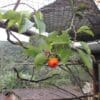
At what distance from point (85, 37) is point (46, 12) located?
0.45 m

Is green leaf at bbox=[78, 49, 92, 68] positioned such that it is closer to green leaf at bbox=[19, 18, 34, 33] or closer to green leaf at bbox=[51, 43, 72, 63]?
green leaf at bbox=[51, 43, 72, 63]

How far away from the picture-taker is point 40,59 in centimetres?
90

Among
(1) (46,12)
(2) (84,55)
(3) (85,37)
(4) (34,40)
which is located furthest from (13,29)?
(3) (85,37)

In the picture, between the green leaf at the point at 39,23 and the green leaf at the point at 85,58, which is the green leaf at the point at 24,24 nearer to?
the green leaf at the point at 39,23

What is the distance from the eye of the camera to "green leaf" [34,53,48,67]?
893 mm

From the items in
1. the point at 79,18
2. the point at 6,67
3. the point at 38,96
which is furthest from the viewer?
the point at 38,96

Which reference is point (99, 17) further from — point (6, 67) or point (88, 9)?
point (6, 67)

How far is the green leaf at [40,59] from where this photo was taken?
89cm

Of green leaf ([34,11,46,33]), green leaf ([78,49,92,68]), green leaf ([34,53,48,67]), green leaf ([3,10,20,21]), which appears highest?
green leaf ([3,10,20,21])

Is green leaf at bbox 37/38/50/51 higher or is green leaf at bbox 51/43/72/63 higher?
green leaf at bbox 37/38/50/51

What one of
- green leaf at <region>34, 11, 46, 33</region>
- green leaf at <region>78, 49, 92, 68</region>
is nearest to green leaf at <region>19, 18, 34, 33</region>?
green leaf at <region>34, 11, 46, 33</region>

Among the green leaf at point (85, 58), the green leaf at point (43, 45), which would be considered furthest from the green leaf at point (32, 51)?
the green leaf at point (85, 58)

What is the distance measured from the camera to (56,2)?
143 centimetres

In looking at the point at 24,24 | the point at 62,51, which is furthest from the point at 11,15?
the point at 62,51
